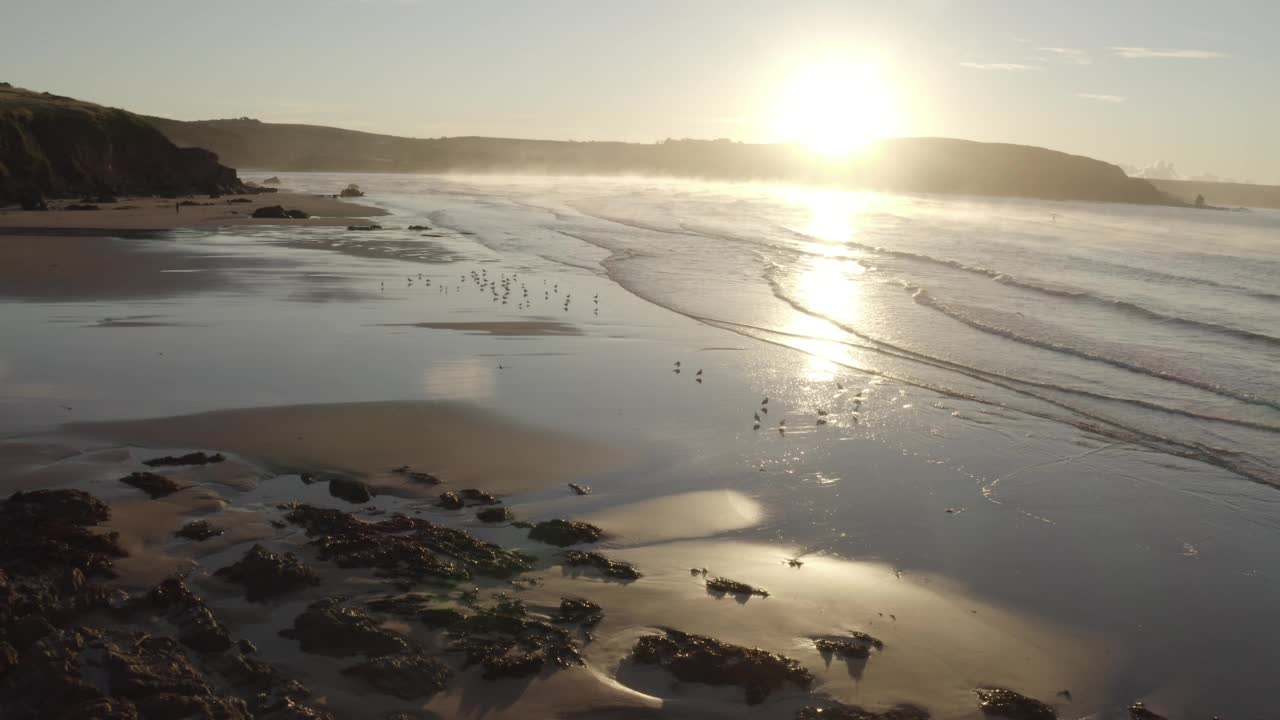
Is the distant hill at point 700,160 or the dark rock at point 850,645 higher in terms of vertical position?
the distant hill at point 700,160

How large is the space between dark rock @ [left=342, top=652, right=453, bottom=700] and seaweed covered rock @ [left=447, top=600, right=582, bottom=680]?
0.22 metres

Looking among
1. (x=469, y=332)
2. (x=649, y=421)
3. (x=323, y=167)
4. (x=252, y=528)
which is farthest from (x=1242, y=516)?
(x=323, y=167)

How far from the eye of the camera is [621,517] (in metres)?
7.78

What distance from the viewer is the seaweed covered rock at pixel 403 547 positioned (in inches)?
248

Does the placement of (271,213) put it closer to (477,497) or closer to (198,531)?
(477,497)

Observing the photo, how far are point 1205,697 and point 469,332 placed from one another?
40.1ft

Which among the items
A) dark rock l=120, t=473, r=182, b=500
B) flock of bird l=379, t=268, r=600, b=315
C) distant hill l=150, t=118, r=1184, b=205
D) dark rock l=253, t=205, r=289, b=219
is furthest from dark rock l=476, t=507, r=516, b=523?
distant hill l=150, t=118, r=1184, b=205

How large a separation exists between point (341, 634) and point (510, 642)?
38.2 inches

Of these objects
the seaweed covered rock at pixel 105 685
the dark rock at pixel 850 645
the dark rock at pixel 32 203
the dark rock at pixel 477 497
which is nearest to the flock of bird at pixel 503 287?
the dark rock at pixel 477 497

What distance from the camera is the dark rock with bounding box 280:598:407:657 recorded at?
17.0 ft

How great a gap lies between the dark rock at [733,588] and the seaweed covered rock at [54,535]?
3942mm

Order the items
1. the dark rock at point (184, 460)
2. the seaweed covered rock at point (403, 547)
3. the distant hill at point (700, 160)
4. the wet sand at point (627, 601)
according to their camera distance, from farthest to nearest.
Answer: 1. the distant hill at point (700, 160)
2. the dark rock at point (184, 460)
3. the seaweed covered rock at point (403, 547)
4. the wet sand at point (627, 601)

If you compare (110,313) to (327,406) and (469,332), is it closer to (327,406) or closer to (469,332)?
(469,332)

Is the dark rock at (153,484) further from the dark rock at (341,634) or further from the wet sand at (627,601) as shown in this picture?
the dark rock at (341,634)
